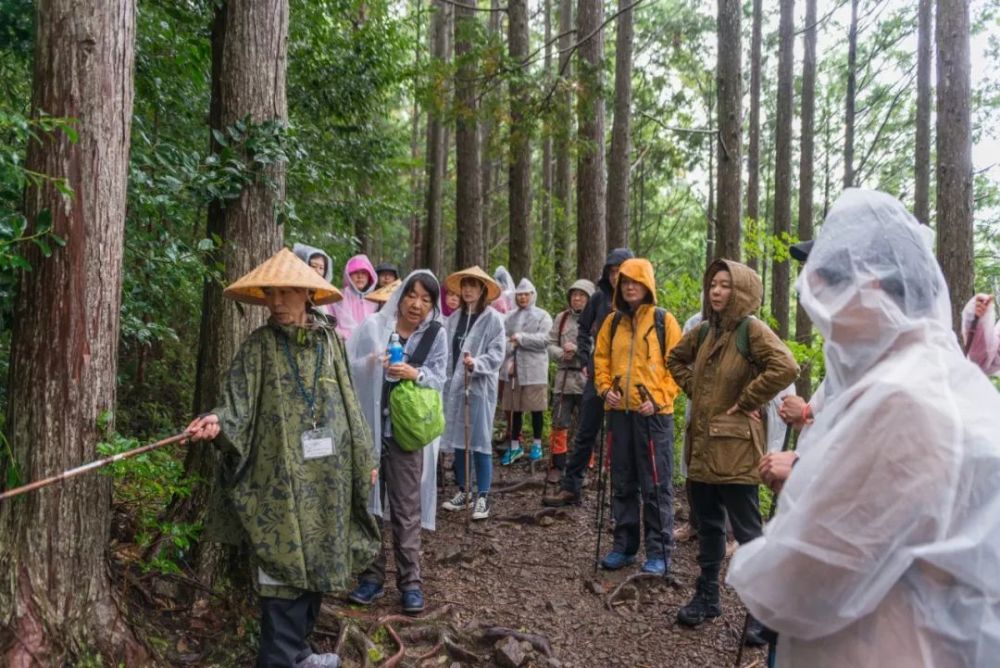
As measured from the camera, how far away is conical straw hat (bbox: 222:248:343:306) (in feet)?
10.8

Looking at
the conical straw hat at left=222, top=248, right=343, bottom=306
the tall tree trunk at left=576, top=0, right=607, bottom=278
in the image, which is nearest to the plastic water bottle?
the conical straw hat at left=222, top=248, right=343, bottom=306

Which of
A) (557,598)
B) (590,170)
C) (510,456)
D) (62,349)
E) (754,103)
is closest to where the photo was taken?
(62,349)

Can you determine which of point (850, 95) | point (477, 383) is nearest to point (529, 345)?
point (477, 383)

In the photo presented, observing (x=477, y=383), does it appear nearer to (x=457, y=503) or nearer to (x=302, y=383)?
(x=457, y=503)

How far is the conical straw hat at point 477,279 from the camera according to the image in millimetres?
6104

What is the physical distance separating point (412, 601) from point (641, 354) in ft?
7.55

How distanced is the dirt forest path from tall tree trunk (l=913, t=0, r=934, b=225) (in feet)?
40.5

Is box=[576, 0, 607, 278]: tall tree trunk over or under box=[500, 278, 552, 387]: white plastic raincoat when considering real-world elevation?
over

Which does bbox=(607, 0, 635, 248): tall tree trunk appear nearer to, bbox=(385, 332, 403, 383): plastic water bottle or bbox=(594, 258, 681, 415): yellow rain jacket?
bbox=(594, 258, 681, 415): yellow rain jacket

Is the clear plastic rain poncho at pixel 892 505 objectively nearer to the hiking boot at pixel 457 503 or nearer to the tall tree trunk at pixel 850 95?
the hiking boot at pixel 457 503

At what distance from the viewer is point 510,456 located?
27.8 ft

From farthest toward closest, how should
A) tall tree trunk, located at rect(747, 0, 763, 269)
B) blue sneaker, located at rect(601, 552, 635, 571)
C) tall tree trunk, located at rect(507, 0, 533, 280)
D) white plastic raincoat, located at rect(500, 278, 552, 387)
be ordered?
tall tree trunk, located at rect(747, 0, 763, 269)
tall tree trunk, located at rect(507, 0, 533, 280)
white plastic raincoat, located at rect(500, 278, 552, 387)
blue sneaker, located at rect(601, 552, 635, 571)

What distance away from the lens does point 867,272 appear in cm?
178

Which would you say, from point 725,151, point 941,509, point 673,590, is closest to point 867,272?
point 941,509
